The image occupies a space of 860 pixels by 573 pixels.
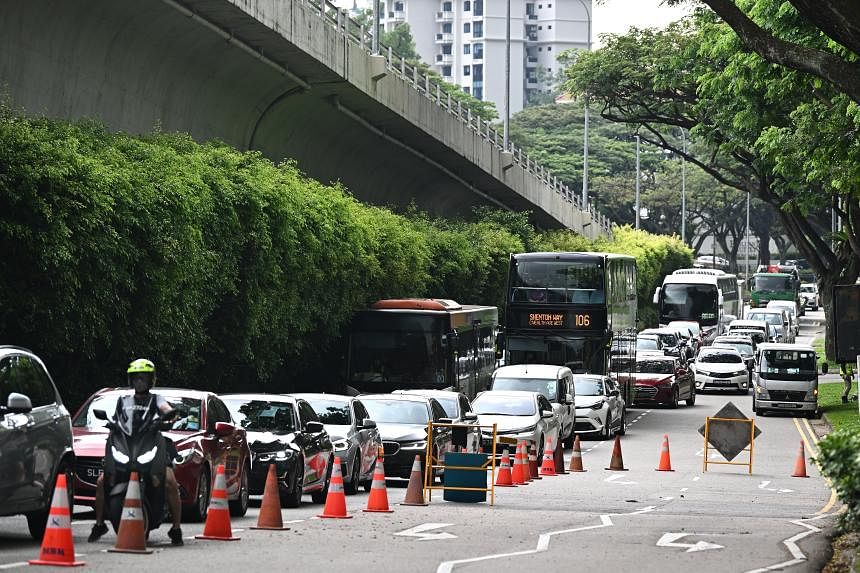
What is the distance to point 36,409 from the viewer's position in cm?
1440

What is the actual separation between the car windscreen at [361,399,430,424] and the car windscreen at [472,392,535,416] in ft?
13.1

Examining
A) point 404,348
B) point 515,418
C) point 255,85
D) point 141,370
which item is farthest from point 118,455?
point 255,85

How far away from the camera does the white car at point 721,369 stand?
5375 cm

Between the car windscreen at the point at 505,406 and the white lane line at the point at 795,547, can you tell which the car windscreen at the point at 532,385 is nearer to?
the car windscreen at the point at 505,406

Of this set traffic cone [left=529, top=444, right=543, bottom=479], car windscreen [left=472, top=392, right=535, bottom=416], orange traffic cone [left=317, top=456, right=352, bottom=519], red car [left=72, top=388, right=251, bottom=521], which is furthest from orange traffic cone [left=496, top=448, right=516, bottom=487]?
red car [left=72, top=388, right=251, bottom=521]

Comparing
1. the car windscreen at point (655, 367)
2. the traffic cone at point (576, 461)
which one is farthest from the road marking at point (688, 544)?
the car windscreen at point (655, 367)

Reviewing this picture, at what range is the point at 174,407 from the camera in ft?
55.9

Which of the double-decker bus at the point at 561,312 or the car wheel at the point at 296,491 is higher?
the double-decker bus at the point at 561,312

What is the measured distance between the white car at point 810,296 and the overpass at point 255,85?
7135 cm

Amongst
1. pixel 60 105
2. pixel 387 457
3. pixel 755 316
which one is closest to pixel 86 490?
pixel 387 457

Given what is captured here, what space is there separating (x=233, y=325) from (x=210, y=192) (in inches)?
136

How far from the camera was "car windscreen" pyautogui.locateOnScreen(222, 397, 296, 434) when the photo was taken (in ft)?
65.3

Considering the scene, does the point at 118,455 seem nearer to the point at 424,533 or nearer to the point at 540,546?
the point at 424,533

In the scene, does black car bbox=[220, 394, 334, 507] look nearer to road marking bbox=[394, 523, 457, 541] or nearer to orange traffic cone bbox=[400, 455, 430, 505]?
orange traffic cone bbox=[400, 455, 430, 505]
